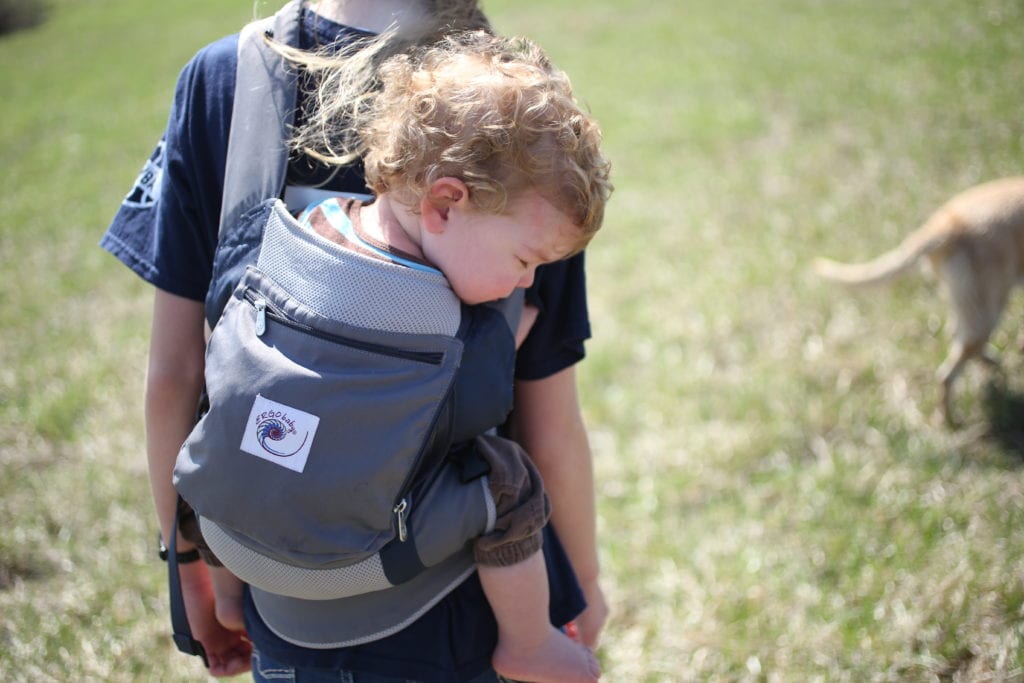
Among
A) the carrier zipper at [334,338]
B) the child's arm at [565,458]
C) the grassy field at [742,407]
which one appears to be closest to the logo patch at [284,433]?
the carrier zipper at [334,338]

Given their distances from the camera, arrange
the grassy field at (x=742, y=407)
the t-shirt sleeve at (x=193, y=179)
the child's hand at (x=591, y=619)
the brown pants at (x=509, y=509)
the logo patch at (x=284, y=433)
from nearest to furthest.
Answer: the logo patch at (x=284, y=433)
the brown pants at (x=509, y=509)
the t-shirt sleeve at (x=193, y=179)
the child's hand at (x=591, y=619)
the grassy field at (x=742, y=407)

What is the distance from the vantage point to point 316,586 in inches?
46.4

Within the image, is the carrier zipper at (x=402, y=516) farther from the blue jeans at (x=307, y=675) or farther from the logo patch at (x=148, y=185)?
the logo patch at (x=148, y=185)

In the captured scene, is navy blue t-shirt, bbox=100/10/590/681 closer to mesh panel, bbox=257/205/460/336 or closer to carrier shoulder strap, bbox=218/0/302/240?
carrier shoulder strap, bbox=218/0/302/240

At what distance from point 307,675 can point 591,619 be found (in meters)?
0.64

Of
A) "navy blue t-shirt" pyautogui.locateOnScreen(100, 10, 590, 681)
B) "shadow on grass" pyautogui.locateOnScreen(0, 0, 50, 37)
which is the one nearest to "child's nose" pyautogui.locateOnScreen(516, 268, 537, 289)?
"navy blue t-shirt" pyautogui.locateOnScreen(100, 10, 590, 681)

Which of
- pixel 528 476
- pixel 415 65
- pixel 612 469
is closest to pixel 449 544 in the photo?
pixel 528 476

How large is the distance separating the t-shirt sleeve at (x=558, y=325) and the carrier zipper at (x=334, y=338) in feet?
1.10

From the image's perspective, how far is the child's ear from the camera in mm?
1157

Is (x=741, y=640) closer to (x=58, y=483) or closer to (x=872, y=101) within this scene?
(x=58, y=483)

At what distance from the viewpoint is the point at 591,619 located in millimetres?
1694

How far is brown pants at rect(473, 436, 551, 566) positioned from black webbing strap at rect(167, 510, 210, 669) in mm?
585

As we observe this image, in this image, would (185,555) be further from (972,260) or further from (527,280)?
(972,260)

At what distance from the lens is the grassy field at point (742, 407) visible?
2703 mm
